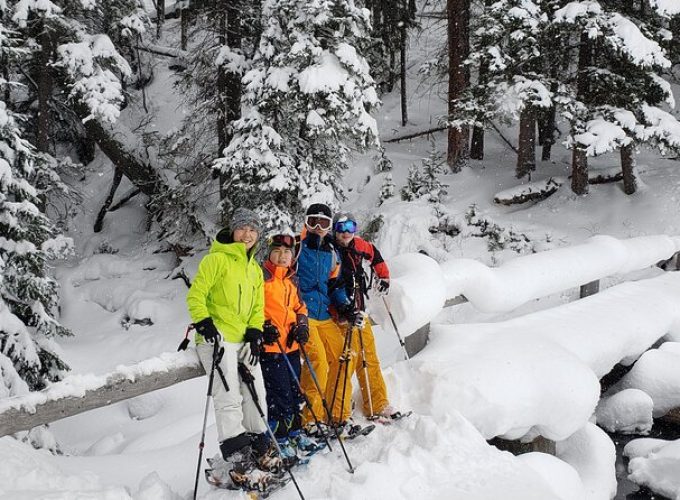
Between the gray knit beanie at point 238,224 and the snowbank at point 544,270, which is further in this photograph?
the snowbank at point 544,270

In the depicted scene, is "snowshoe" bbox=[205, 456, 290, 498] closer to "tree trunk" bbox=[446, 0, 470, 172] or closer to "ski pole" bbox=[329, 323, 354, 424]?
"ski pole" bbox=[329, 323, 354, 424]

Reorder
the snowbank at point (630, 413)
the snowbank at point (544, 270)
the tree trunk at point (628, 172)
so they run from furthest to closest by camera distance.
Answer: the tree trunk at point (628, 172) < the snowbank at point (630, 413) < the snowbank at point (544, 270)

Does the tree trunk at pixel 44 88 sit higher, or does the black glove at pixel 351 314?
the tree trunk at pixel 44 88

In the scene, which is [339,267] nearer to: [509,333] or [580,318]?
[509,333]

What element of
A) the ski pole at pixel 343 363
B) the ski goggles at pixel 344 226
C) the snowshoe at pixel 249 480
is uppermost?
the ski goggles at pixel 344 226

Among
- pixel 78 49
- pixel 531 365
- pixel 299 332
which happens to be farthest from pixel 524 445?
pixel 78 49

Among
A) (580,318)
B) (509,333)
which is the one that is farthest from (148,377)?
(580,318)

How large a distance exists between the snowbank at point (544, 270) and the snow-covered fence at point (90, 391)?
300 cm

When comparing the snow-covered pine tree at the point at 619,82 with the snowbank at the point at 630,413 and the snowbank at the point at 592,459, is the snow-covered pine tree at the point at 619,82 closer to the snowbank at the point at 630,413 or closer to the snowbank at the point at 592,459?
the snowbank at the point at 630,413

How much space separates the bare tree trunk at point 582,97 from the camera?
45.7 feet

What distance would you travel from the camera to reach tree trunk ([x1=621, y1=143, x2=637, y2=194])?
1451cm

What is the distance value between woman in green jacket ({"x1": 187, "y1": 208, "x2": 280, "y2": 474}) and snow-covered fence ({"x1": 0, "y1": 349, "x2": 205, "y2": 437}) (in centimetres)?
19

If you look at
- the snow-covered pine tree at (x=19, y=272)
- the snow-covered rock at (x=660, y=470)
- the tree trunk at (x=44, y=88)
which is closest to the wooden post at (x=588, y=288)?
the snow-covered rock at (x=660, y=470)

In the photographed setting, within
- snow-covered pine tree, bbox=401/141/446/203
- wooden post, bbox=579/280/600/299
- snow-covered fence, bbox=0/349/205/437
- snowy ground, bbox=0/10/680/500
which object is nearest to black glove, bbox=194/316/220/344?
snow-covered fence, bbox=0/349/205/437
